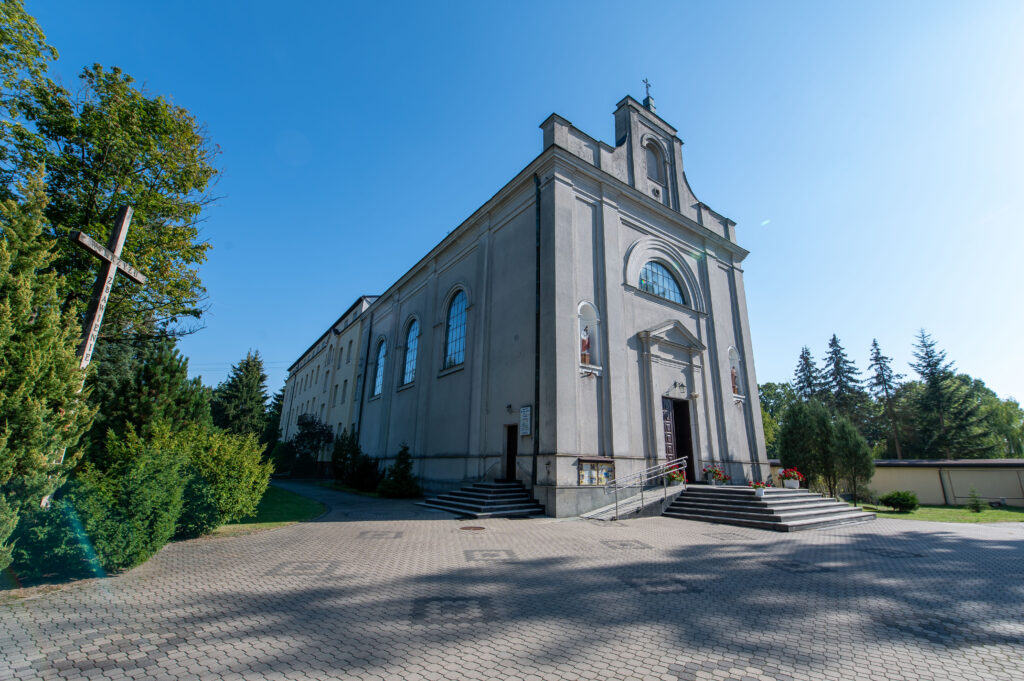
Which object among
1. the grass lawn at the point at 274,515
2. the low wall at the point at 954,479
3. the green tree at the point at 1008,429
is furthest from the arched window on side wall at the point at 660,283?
the green tree at the point at 1008,429

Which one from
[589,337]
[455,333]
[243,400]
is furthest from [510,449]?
[243,400]

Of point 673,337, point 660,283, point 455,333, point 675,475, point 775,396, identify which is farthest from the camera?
point 775,396

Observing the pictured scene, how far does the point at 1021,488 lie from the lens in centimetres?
2144

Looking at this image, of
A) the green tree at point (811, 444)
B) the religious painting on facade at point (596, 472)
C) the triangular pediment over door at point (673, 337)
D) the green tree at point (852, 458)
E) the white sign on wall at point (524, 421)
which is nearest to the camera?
the religious painting on facade at point (596, 472)

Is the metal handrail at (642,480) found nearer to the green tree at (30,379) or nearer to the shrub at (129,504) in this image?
the shrub at (129,504)

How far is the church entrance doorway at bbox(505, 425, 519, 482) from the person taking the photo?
14539 mm

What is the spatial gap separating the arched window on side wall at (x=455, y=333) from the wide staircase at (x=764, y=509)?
32.4 ft

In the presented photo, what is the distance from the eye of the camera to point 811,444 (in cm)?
2070

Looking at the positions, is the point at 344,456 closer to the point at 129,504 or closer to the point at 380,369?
the point at 380,369

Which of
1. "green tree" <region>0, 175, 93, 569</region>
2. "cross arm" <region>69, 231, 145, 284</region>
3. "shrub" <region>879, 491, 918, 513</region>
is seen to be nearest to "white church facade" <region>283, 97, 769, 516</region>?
"shrub" <region>879, 491, 918, 513</region>

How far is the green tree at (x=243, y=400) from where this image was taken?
26562 millimetres

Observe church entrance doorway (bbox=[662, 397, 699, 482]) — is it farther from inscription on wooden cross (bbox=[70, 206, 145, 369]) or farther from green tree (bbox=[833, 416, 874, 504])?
inscription on wooden cross (bbox=[70, 206, 145, 369])

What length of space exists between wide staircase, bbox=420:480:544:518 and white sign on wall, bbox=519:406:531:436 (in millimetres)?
1600

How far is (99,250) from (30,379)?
3.44 metres
